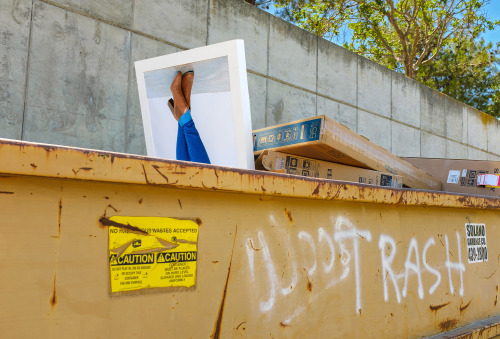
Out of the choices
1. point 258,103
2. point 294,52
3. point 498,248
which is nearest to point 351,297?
point 498,248

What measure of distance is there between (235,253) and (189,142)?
4.88 feet

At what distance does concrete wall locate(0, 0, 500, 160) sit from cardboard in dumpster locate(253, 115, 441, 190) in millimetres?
1788

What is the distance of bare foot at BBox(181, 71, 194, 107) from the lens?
292 centimetres

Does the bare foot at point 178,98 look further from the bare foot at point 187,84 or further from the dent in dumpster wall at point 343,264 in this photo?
the dent in dumpster wall at point 343,264

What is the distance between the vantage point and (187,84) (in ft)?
9.68

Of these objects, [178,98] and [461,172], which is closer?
[178,98]

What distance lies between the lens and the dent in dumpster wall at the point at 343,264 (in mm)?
1613

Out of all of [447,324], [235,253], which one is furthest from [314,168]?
[235,253]

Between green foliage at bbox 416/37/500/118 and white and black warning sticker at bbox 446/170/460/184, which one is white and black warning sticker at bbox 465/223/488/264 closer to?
white and black warning sticker at bbox 446/170/460/184

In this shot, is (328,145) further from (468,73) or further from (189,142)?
(468,73)

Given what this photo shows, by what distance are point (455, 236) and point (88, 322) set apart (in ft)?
6.22

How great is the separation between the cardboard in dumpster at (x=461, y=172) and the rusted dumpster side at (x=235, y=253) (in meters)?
1.08

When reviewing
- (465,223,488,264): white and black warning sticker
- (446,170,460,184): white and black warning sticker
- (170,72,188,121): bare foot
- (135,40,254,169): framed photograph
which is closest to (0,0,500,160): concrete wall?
(135,40,254,169): framed photograph

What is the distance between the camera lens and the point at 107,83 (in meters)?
4.45
